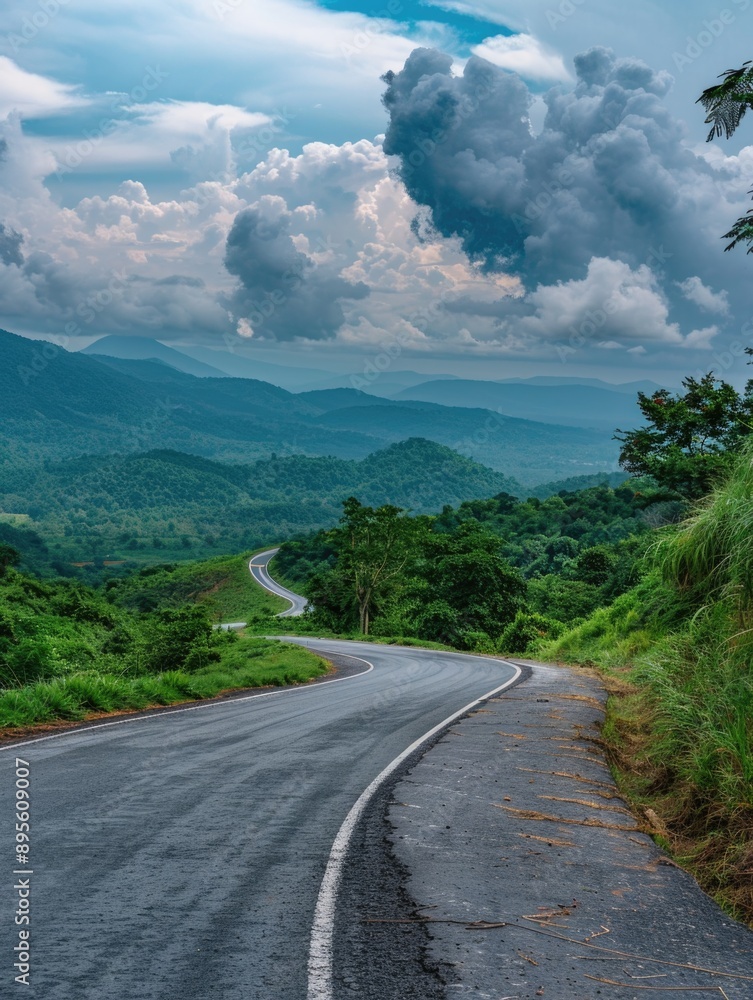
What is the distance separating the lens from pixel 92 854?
21.3ft

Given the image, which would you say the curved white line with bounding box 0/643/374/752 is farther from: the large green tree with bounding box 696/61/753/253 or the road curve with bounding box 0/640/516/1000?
the large green tree with bounding box 696/61/753/253

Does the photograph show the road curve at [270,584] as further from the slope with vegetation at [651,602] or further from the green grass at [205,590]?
the slope with vegetation at [651,602]

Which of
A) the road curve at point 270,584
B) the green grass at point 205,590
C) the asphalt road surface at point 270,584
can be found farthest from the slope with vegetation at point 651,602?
the green grass at point 205,590

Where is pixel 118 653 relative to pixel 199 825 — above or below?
below

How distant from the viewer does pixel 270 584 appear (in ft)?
343

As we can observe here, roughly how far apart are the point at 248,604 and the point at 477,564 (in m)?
49.9

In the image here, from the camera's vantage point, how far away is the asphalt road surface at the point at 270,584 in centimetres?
8300

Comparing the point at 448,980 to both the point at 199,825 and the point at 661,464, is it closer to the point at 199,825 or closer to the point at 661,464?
the point at 199,825

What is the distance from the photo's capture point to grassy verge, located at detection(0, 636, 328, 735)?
42.2 ft

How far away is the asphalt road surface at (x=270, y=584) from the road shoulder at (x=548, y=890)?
6425cm

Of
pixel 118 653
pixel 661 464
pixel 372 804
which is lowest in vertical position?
pixel 118 653

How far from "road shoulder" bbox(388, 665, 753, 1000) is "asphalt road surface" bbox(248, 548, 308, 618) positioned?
64.3 meters

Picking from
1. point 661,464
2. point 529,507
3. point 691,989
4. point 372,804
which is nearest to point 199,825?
point 372,804

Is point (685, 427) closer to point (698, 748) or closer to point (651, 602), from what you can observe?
point (651, 602)
